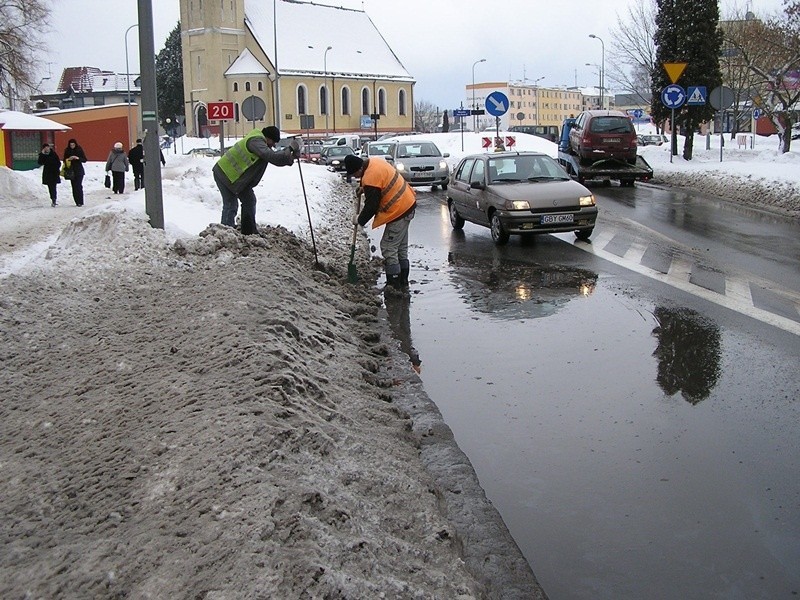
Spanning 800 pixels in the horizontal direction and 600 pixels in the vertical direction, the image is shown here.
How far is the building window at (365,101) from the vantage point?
97.9 m

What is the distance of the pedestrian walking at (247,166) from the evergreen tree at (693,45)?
26.1 meters

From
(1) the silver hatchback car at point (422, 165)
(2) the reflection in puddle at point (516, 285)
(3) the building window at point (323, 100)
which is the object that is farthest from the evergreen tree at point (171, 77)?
(2) the reflection in puddle at point (516, 285)

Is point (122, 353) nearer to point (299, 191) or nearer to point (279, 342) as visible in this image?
point (279, 342)

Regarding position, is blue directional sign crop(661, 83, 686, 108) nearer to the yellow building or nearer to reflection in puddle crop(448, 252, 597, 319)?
reflection in puddle crop(448, 252, 597, 319)

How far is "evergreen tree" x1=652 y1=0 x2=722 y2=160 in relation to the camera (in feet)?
113

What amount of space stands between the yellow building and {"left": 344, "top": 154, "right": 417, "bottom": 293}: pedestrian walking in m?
71.3

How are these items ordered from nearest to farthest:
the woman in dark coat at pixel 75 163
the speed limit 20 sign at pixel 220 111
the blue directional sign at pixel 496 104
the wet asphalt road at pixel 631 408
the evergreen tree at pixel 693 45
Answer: the wet asphalt road at pixel 631 408 < the speed limit 20 sign at pixel 220 111 < the woman in dark coat at pixel 75 163 < the blue directional sign at pixel 496 104 < the evergreen tree at pixel 693 45

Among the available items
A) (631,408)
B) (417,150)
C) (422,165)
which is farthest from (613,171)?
(631,408)

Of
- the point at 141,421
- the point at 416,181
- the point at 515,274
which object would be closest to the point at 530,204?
the point at 515,274

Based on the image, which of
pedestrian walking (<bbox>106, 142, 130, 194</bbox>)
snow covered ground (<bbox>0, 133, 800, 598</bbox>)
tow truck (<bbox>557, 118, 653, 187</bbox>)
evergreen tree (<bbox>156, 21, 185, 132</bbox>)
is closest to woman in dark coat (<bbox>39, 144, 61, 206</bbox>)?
pedestrian walking (<bbox>106, 142, 130, 194</bbox>)

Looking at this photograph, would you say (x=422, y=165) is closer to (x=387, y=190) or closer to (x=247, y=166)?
(x=247, y=166)

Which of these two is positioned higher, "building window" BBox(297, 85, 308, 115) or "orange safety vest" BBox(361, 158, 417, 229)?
"building window" BBox(297, 85, 308, 115)

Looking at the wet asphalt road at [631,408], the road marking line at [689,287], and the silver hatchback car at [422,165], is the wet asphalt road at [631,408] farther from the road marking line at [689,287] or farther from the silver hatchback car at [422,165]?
the silver hatchback car at [422,165]

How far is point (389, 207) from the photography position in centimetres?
1123
